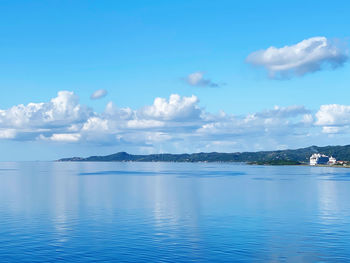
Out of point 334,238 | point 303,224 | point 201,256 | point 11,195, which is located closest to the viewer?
point 201,256

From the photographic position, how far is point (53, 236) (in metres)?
53.2

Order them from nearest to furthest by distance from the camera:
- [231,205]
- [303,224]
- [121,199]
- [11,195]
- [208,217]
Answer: [303,224] → [208,217] → [231,205] → [121,199] → [11,195]

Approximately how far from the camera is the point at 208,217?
69.8m

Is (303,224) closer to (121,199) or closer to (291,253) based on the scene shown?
→ (291,253)

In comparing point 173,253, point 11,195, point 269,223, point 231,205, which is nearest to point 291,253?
point 173,253

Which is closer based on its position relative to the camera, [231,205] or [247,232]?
[247,232]

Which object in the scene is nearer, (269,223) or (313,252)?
(313,252)

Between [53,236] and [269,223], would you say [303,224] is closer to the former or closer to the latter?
[269,223]

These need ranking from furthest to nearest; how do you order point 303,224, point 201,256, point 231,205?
point 231,205 < point 303,224 < point 201,256

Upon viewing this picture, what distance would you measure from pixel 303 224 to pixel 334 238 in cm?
1073

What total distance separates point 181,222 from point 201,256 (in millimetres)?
21213

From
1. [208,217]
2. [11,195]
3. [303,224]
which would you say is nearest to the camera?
[303,224]

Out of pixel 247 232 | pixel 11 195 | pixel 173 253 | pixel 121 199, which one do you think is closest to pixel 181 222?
pixel 247 232

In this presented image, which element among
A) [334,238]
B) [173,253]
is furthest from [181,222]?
[334,238]
